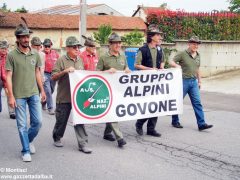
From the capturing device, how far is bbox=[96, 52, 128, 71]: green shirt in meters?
7.60

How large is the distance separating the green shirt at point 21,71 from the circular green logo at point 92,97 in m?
0.92

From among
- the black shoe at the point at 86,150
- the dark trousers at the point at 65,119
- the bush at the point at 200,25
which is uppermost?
the bush at the point at 200,25

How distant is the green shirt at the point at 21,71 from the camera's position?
640 cm

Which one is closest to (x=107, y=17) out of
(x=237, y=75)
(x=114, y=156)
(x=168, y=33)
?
(x=168, y=33)

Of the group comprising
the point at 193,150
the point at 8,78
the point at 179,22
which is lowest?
the point at 193,150

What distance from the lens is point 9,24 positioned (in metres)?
42.4

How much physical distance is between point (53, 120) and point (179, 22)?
11.2 meters

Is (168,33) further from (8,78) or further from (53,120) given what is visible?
(8,78)

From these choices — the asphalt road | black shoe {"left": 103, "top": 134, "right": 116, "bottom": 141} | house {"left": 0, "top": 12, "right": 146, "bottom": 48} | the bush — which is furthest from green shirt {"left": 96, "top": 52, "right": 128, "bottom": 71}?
house {"left": 0, "top": 12, "right": 146, "bottom": 48}

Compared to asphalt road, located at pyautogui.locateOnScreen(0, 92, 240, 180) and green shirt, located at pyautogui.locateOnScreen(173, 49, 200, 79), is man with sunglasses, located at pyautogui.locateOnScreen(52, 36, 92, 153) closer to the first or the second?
asphalt road, located at pyautogui.locateOnScreen(0, 92, 240, 180)

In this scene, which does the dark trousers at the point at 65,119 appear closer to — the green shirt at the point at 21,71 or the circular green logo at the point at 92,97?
the circular green logo at the point at 92,97

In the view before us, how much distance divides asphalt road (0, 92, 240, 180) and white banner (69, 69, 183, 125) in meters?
0.51

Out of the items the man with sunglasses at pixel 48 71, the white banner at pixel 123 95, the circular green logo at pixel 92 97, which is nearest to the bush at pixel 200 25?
the man with sunglasses at pixel 48 71

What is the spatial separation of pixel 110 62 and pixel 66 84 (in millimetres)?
→ 904
